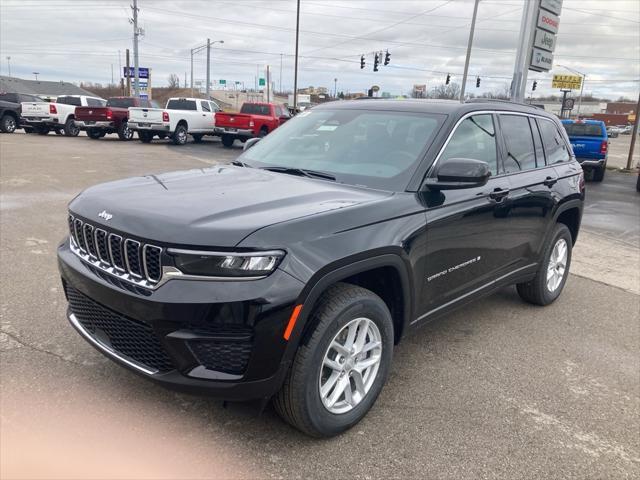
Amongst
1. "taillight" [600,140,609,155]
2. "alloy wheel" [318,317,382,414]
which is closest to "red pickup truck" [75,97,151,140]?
"taillight" [600,140,609,155]

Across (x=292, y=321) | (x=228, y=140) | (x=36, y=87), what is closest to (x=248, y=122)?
(x=228, y=140)

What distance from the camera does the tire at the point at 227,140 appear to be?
22.1 m

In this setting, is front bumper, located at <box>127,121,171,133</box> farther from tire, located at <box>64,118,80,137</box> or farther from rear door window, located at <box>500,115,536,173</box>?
rear door window, located at <box>500,115,536,173</box>

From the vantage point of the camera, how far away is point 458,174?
318cm

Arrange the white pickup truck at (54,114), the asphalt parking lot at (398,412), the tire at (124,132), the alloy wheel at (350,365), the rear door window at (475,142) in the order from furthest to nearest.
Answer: the white pickup truck at (54,114) < the tire at (124,132) < the rear door window at (475,142) < the alloy wheel at (350,365) < the asphalt parking lot at (398,412)

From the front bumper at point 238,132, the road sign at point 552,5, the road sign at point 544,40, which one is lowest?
the front bumper at point 238,132

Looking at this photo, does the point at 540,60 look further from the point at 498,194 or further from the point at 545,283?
the point at 498,194

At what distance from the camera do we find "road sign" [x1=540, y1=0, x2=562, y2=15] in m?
15.5

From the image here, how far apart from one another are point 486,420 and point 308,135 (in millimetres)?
2355

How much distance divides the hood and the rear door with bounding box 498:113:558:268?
5.25 feet

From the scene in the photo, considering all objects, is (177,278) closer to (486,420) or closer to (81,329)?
(81,329)

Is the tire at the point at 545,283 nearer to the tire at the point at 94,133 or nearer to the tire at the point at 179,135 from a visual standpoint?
the tire at the point at 179,135

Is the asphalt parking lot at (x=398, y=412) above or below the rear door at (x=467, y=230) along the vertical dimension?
below

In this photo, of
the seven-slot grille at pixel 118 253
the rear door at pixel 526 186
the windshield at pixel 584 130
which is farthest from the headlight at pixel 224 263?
the windshield at pixel 584 130
